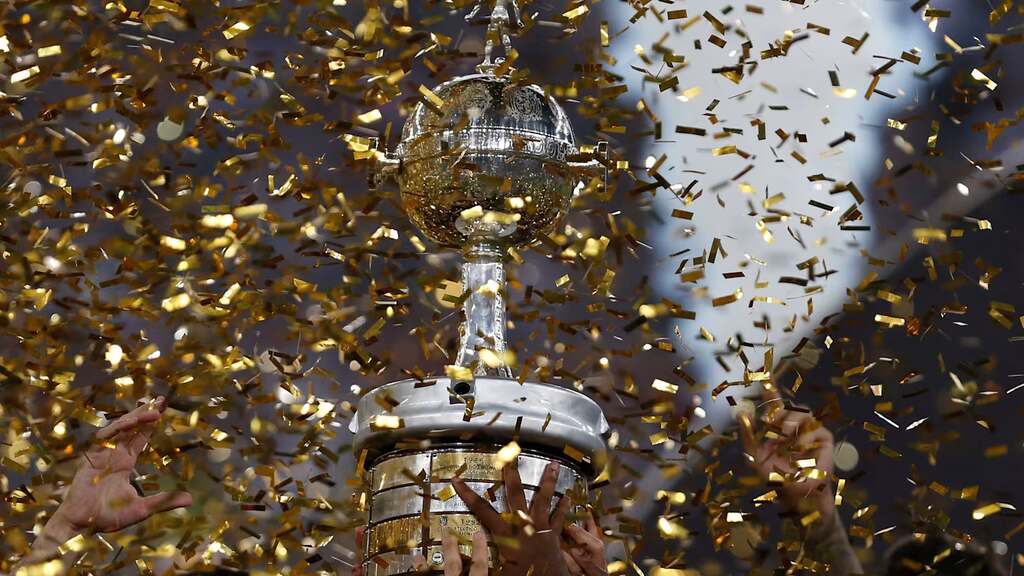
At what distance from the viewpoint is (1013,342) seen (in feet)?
16.4

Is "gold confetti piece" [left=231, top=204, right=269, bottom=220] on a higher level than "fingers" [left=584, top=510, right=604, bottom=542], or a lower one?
higher

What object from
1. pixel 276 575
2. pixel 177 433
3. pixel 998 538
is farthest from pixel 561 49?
pixel 276 575

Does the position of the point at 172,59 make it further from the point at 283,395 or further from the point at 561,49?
the point at 561,49

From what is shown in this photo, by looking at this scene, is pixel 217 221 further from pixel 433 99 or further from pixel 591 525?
pixel 591 525

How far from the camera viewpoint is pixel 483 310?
281cm

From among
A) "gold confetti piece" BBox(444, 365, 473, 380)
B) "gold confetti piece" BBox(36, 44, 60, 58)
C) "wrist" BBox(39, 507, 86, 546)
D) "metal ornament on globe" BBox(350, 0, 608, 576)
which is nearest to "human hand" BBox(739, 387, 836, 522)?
"metal ornament on globe" BBox(350, 0, 608, 576)

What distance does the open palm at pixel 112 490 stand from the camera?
2.49 metres

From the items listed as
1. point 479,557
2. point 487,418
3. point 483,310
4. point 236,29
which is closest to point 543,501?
point 479,557

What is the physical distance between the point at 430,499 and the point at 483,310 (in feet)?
1.55

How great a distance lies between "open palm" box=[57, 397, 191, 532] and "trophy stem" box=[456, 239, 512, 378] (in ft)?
2.13

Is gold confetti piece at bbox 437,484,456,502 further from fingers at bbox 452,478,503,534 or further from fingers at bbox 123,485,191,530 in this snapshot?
fingers at bbox 123,485,191,530

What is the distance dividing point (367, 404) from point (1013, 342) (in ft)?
10.6

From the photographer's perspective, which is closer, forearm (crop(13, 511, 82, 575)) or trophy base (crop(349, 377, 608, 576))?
forearm (crop(13, 511, 82, 575))

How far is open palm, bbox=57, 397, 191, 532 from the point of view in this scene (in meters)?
2.49
